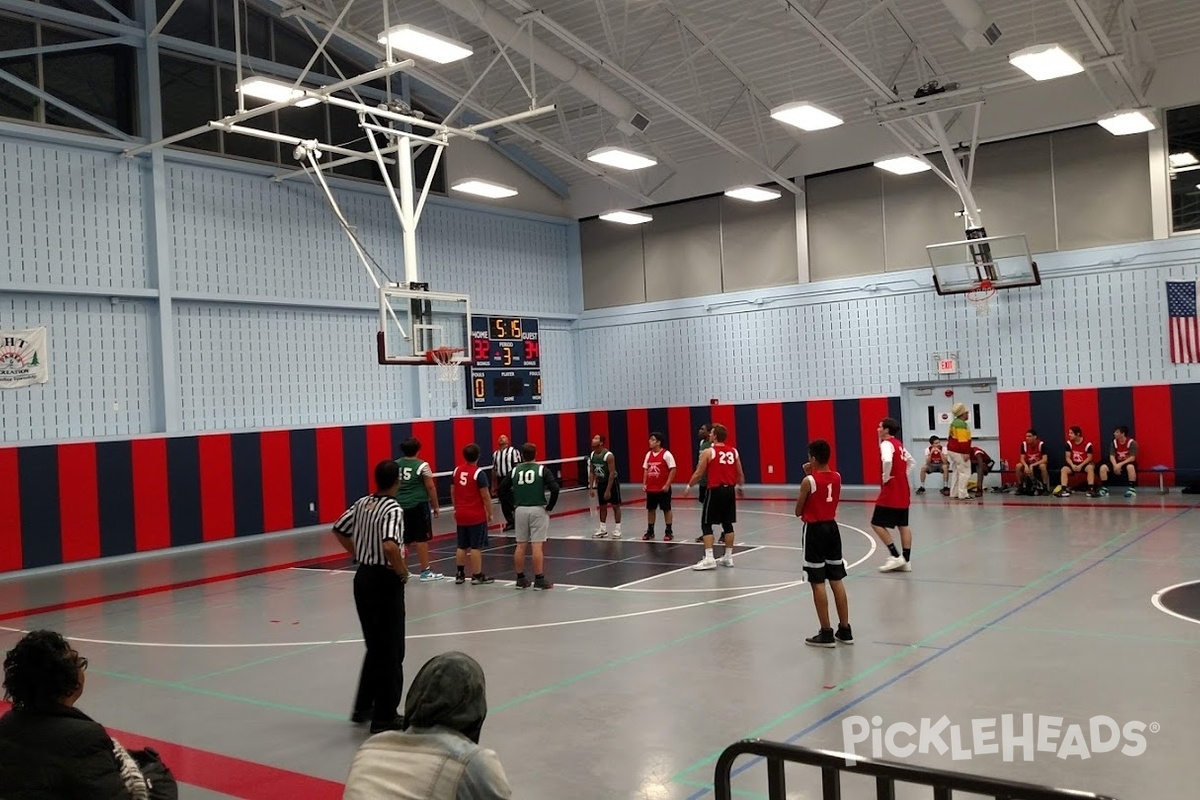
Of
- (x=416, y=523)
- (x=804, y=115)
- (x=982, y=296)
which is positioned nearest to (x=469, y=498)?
(x=416, y=523)

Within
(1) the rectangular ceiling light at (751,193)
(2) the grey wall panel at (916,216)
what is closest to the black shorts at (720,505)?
(1) the rectangular ceiling light at (751,193)

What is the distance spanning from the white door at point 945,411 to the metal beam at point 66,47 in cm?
1762

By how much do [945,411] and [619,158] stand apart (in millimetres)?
9584

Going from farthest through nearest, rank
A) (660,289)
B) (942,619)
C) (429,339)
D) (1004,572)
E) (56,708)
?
(660,289)
(429,339)
(1004,572)
(942,619)
(56,708)

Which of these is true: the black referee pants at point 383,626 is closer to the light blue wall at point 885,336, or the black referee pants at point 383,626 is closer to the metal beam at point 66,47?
the metal beam at point 66,47

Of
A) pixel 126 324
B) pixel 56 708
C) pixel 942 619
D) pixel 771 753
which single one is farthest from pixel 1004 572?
pixel 126 324

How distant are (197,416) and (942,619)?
14.7 meters

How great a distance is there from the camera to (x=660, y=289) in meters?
27.1

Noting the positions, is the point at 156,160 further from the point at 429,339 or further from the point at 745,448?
the point at 745,448

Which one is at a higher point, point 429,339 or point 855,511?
point 429,339

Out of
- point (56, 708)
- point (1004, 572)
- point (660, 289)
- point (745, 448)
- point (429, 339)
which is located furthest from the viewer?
point (660, 289)

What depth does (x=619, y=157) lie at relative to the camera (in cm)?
1950

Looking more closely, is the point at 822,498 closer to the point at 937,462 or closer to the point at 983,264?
the point at 937,462

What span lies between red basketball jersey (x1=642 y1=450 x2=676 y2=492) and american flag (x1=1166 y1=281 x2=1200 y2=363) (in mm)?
10897
